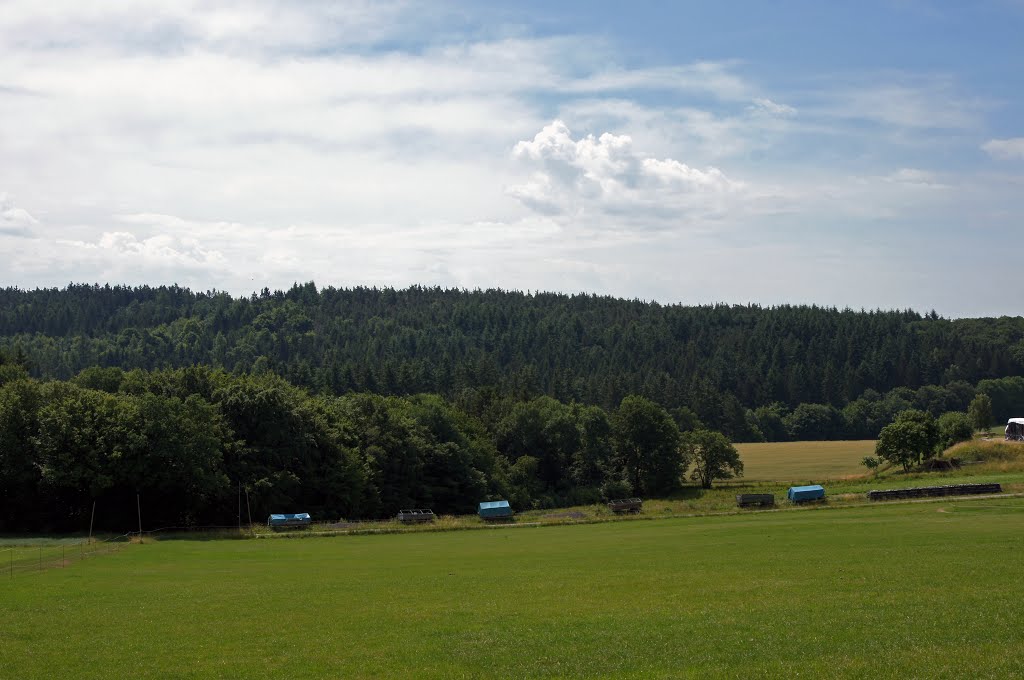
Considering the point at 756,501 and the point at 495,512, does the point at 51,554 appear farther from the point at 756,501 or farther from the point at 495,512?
the point at 756,501

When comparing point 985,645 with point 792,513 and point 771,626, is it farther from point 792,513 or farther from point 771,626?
point 792,513

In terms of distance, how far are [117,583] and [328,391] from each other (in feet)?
378

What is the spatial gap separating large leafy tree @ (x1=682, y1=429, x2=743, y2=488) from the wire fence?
3248 inches

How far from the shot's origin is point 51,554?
55969mm

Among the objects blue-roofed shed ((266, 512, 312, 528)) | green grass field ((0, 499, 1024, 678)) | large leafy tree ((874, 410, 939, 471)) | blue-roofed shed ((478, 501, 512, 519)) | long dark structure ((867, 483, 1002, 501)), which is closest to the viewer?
green grass field ((0, 499, 1024, 678))

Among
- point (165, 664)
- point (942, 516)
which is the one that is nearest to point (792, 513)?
point (942, 516)

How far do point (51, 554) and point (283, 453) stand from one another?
130ft

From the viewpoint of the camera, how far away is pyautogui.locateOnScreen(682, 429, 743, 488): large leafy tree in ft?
423

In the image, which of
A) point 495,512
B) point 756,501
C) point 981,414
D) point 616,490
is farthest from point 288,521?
point 981,414

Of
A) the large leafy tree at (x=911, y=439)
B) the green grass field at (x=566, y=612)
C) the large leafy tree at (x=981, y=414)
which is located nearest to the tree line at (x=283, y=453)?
the large leafy tree at (x=911, y=439)

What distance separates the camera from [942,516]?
54875 mm

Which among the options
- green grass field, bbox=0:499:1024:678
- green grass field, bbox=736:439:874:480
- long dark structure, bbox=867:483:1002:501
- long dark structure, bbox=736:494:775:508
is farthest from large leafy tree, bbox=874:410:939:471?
green grass field, bbox=0:499:1024:678

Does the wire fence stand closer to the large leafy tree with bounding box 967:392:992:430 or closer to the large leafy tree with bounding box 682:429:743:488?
the large leafy tree with bounding box 682:429:743:488

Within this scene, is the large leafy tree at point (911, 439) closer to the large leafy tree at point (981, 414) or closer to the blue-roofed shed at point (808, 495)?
the blue-roofed shed at point (808, 495)
